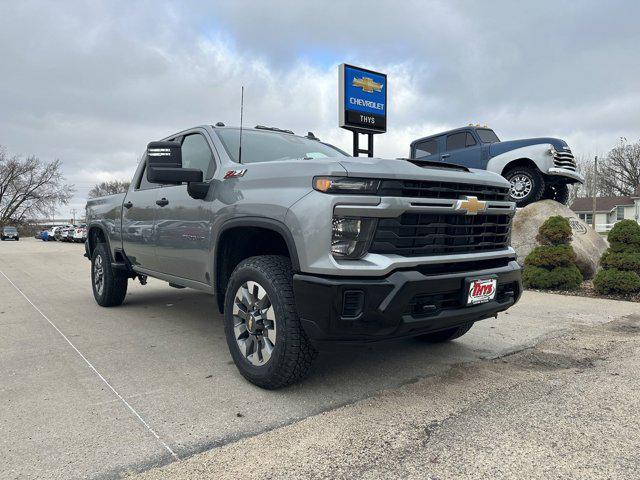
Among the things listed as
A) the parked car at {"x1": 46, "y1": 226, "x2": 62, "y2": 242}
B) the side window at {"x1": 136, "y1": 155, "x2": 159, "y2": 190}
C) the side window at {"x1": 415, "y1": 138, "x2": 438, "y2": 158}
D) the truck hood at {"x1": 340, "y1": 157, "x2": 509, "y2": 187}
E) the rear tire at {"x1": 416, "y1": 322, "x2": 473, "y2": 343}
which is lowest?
the parked car at {"x1": 46, "y1": 226, "x2": 62, "y2": 242}

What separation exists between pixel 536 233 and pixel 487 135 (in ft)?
9.02

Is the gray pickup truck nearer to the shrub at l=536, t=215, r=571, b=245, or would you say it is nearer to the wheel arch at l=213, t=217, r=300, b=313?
the wheel arch at l=213, t=217, r=300, b=313

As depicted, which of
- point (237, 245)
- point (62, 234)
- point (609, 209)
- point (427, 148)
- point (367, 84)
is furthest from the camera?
point (609, 209)

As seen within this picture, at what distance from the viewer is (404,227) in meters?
2.85

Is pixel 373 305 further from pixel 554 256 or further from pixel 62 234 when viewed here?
pixel 62 234

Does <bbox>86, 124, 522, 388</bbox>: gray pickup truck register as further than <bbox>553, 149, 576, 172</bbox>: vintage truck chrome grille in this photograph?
No

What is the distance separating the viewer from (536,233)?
9227 millimetres

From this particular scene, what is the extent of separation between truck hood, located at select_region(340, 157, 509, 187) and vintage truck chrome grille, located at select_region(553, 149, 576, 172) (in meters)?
7.01

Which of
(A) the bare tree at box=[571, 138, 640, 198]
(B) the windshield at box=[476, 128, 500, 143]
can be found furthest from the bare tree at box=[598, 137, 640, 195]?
(B) the windshield at box=[476, 128, 500, 143]

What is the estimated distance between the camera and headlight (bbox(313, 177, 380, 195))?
2.77 m

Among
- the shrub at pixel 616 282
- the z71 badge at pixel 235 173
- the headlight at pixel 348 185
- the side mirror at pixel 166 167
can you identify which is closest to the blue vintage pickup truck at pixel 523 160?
the shrub at pixel 616 282

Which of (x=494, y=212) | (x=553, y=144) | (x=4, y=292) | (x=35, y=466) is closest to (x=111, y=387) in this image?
(x=35, y=466)

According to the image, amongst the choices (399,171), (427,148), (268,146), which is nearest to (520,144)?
(427,148)

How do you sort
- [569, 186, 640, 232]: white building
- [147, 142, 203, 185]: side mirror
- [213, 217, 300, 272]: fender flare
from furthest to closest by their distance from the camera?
1. [569, 186, 640, 232]: white building
2. [147, 142, 203, 185]: side mirror
3. [213, 217, 300, 272]: fender flare
